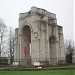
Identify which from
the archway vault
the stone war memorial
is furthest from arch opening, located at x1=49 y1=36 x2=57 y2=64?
the archway vault

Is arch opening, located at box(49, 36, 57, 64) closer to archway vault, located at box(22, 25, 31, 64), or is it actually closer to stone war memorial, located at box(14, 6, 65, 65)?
stone war memorial, located at box(14, 6, 65, 65)

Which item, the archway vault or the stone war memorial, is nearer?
the stone war memorial

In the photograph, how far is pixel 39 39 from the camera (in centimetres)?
2805

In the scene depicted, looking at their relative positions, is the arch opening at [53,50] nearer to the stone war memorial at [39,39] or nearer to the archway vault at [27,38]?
the stone war memorial at [39,39]

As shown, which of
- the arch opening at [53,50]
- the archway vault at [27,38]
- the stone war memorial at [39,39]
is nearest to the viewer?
the stone war memorial at [39,39]

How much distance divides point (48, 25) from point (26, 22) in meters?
3.64

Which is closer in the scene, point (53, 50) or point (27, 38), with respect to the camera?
point (53, 50)

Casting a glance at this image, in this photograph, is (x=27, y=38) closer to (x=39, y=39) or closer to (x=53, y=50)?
(x=53, y=50)

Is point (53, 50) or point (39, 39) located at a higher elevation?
point (39, 39)

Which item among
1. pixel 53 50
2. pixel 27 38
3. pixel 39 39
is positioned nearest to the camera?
pixel 39 39

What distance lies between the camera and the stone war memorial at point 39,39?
28.2 m

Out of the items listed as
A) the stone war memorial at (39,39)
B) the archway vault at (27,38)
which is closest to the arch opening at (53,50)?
the stone war memorial at (39,39)

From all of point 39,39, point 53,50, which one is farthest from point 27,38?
point 39,39

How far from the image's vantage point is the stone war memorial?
92.5ft
